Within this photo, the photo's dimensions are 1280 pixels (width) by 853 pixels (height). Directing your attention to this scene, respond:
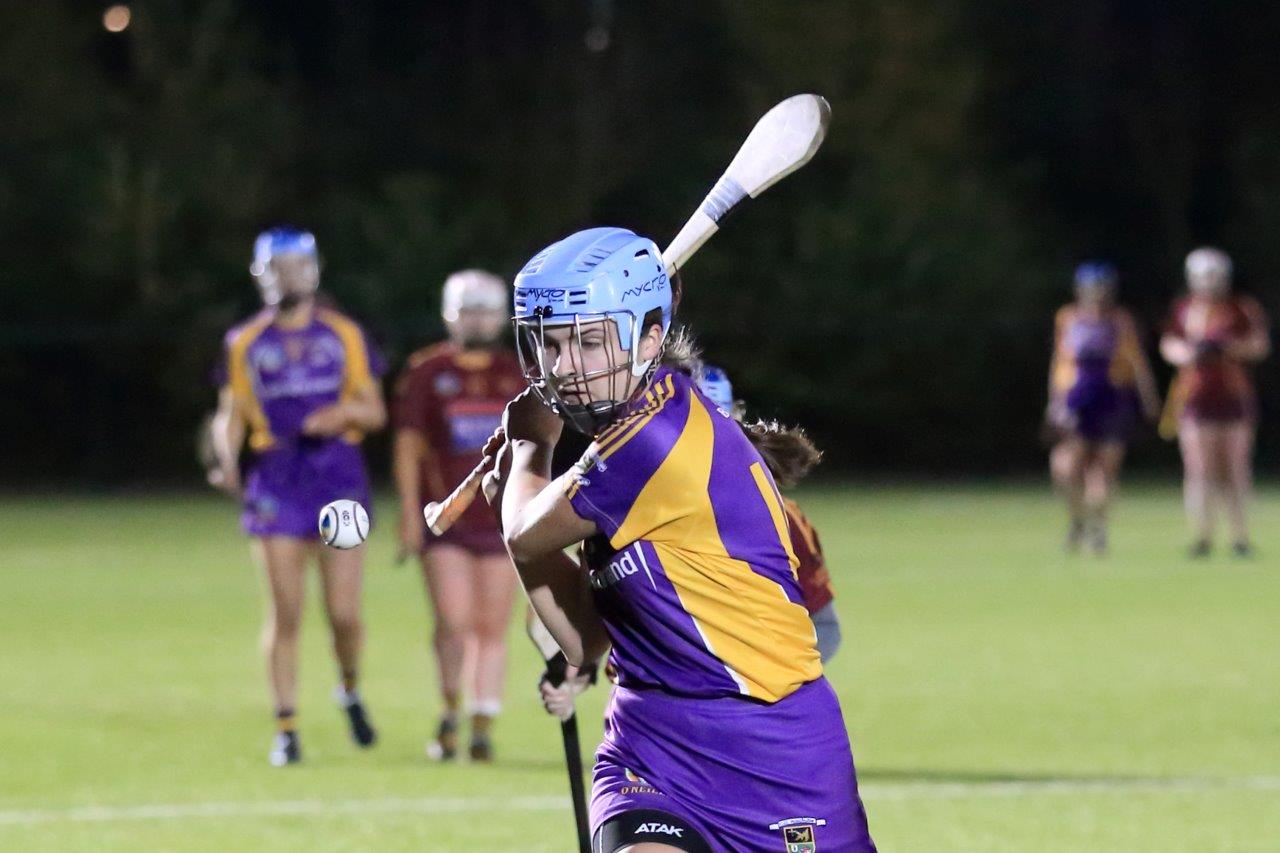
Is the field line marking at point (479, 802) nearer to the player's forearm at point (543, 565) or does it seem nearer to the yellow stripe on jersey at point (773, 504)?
the player's forearm at point (543, 565)

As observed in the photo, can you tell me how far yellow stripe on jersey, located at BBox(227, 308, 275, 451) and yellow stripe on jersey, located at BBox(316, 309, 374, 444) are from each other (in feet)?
0.88

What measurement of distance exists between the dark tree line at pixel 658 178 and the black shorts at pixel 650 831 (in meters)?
20.5

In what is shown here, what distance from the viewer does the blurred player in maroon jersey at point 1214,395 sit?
1773 centimetres

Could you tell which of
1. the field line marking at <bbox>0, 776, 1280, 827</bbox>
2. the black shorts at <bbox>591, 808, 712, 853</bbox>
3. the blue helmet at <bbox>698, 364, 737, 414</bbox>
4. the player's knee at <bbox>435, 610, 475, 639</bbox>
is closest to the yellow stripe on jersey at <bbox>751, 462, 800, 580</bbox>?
the black shorts at <bbox>591, 808, 712, 853</bbox>

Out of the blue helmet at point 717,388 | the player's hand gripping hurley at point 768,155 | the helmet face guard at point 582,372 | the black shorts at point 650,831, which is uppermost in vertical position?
the player's hand gripping hurley at point 768,155

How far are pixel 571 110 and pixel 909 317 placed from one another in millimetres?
6893

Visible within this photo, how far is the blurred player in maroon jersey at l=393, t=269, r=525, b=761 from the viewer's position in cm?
941

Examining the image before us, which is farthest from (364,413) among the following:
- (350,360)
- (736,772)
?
(736,772)

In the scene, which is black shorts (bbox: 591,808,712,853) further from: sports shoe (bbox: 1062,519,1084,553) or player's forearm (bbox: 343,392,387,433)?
sports shoe (bbox: 1062,519,1084,553)

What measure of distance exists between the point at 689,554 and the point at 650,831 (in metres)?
0.55

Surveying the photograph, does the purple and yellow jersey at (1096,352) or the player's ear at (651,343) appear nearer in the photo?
the player's ear at (651,343)

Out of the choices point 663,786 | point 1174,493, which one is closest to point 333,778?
point 663,786

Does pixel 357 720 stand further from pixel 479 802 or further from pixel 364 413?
pixel 479 802

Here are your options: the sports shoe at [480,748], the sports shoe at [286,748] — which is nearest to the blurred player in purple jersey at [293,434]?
the sports shoe at [286,748]
